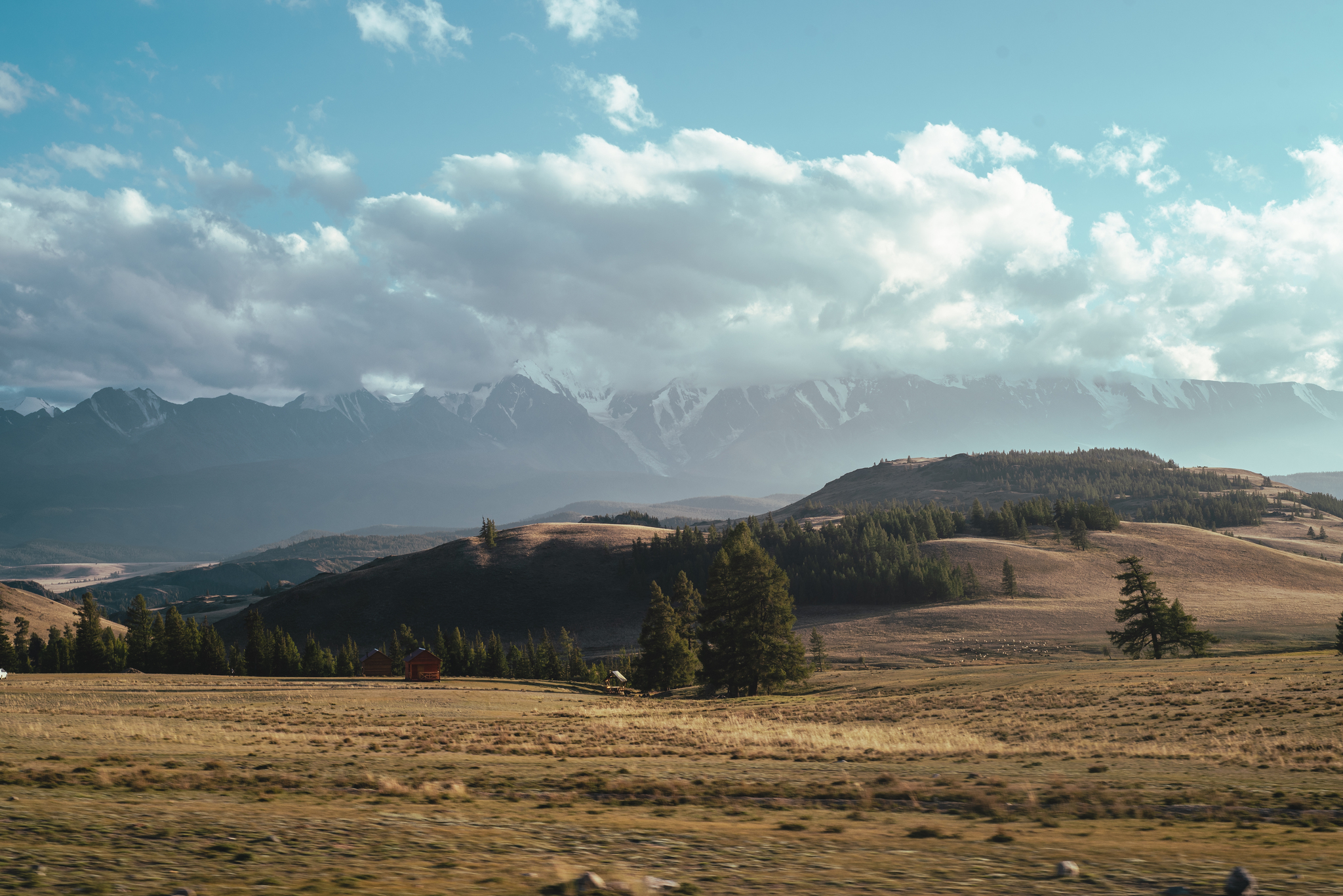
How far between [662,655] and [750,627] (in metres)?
15.2

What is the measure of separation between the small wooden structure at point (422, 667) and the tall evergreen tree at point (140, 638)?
1933 inches

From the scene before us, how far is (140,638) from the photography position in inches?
4345

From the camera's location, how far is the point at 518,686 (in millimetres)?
70625

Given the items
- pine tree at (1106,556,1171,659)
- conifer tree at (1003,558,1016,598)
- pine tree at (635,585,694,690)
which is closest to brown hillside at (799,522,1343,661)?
conifer tree at (1003,558,1016,598)

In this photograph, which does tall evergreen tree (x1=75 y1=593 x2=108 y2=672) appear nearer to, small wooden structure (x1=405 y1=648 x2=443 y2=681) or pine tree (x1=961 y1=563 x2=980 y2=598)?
small wooden structure (x1=405 y1=648 x2=443 y2=681)

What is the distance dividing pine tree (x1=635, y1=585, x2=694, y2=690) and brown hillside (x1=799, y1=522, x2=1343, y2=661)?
44.0 meters

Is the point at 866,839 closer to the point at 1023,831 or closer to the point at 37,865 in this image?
the point at 1023,831

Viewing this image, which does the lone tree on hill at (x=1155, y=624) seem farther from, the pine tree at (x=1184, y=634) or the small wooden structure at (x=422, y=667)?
the small wooden structure at (x=422, y=667)

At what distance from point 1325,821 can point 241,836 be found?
621 inches

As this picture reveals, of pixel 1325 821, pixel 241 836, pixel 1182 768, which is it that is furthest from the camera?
pixel 1182 768

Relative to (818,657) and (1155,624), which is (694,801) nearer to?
(1155,624)

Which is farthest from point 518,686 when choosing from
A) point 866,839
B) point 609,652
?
point 609,652

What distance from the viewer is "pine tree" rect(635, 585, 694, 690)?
75062mm

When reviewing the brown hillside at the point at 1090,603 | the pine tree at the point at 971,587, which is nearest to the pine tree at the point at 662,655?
the brown hillside at the point at 1090,603
